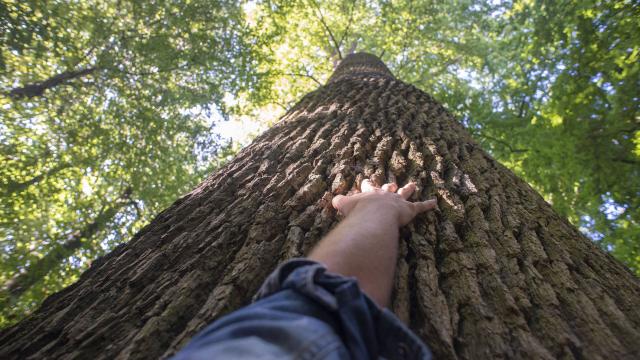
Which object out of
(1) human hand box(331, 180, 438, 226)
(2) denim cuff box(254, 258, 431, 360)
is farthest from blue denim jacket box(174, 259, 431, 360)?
(1) human hand box(331, 180, 438, 226)

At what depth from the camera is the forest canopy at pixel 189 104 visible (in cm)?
550

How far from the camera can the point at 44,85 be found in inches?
322

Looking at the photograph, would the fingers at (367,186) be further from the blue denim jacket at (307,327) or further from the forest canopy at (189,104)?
the forest canopy at (189,104)

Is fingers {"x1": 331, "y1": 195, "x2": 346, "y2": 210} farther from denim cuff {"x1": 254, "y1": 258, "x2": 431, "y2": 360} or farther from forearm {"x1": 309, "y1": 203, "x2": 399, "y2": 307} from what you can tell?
denim cuff {"x1": 254, "y1": 258, "x2": 431, "y2": 360}

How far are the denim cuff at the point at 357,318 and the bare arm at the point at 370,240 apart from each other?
0.22 metres

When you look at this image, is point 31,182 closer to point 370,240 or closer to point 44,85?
point 44,85

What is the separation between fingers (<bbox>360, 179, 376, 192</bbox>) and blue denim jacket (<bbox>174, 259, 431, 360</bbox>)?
36.0 inches

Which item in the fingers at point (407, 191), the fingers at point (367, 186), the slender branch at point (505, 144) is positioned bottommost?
the slender branch at point (505, 144)

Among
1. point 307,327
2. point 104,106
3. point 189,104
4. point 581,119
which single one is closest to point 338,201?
point 307,327

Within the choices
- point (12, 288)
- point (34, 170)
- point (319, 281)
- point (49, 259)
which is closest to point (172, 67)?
point (34, 170)

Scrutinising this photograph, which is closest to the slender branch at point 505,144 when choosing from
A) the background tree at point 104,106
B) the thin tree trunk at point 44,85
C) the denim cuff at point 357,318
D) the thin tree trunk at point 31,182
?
the background tree at point 104,106

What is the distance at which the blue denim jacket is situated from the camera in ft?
2.48

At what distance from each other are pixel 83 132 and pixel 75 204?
72.2 inches

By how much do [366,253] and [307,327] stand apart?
1.67 ft
